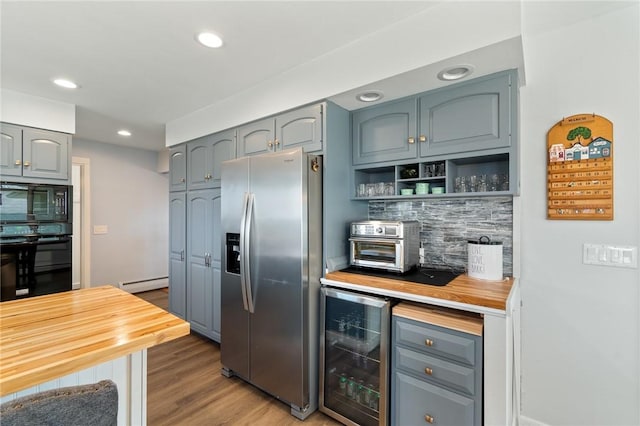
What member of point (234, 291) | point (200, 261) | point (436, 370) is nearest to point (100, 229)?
point (200, 261)

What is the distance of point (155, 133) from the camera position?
4.20 metres

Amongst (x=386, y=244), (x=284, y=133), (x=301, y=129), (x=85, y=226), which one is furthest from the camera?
(x=85, y=226)

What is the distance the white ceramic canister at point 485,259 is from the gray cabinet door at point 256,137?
171cm

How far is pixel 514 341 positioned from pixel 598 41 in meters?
1.82

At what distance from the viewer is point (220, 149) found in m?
3.03

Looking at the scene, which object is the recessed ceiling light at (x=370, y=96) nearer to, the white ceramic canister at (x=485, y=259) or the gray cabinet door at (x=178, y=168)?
the white ceramic canister at (x=485, y=259)

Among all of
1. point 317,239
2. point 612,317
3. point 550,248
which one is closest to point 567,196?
point 550,248

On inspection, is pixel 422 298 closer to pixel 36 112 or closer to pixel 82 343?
pixel 82 343

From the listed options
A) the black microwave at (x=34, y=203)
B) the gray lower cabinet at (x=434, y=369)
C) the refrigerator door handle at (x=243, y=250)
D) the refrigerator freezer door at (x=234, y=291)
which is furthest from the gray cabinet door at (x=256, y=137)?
the black microwave at (x=34, y=203)

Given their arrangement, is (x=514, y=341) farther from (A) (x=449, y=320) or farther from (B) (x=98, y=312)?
(B) (x=98, y=312)

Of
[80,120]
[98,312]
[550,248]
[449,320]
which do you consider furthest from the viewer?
[80,120]

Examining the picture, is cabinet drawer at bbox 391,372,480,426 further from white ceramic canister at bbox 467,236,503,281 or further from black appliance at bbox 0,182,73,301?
black appliance at bbox 0,182,73,301

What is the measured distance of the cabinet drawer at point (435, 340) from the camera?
1.52m

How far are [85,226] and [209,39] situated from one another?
3954mm
